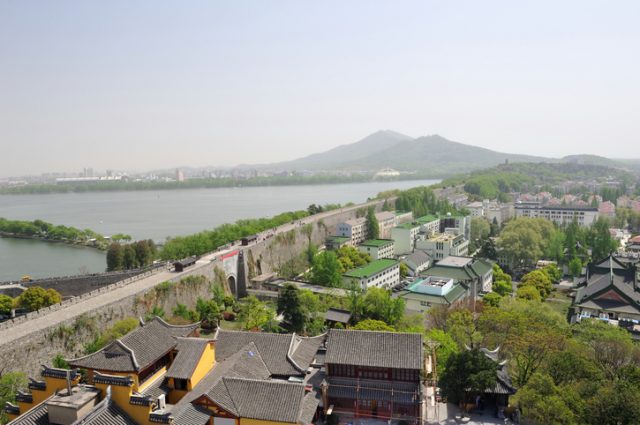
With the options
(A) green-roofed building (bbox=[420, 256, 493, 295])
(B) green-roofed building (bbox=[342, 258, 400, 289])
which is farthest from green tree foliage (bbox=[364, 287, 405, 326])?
(A) green-roofed building (bbox=[420, 256, 493, 295])

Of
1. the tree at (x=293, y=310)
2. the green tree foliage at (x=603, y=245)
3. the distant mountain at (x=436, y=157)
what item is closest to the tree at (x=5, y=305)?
the tree at (x=293, y=310)

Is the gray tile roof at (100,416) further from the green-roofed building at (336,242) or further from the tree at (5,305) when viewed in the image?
the green-roofed building at (336,242)

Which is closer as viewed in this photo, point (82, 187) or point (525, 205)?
point (525, 205)

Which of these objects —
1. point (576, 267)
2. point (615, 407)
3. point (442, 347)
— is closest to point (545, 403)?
point (615, 407)

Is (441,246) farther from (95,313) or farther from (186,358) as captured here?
(186,358)

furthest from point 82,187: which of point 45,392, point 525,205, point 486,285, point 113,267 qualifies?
point 45,392

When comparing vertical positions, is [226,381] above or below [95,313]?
above

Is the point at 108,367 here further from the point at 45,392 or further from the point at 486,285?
the point at 486,285
